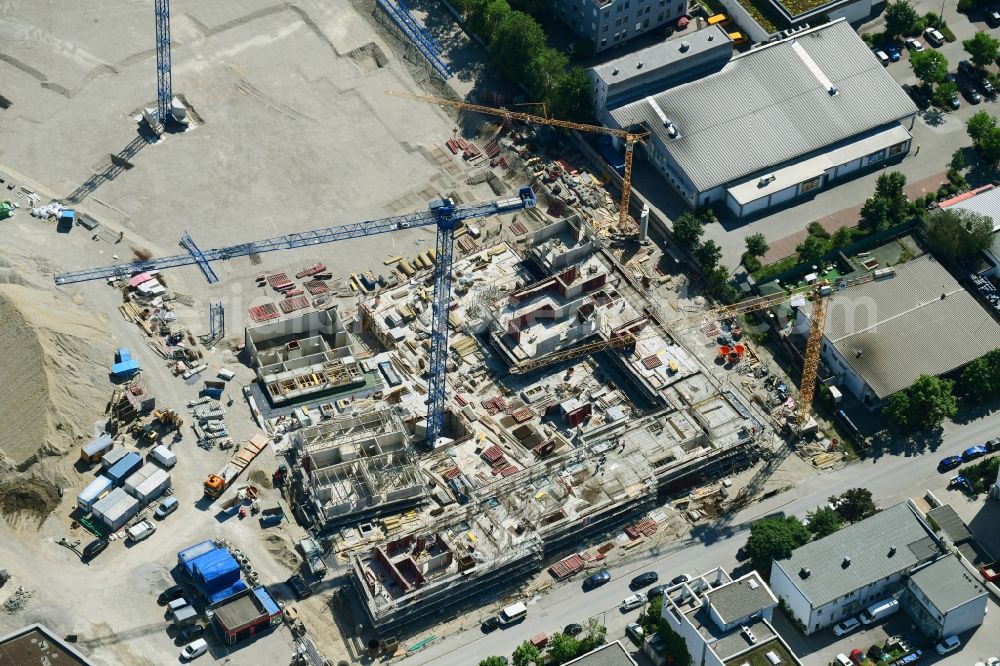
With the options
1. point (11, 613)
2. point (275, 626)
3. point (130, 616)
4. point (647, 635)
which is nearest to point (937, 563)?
point (647, 635)

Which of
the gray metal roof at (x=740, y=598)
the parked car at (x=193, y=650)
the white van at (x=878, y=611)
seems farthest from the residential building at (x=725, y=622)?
the parked car at (x=193, y=650)

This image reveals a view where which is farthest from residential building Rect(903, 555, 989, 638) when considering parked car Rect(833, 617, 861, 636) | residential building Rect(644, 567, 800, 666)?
residential building Rect(644, 567, 800, 666)

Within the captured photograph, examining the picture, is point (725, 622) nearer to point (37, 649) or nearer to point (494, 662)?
point (494, 662)

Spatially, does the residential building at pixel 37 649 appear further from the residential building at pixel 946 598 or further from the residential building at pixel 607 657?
the residential building at pixel 946 598

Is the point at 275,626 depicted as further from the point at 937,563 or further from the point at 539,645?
the point at 937,563

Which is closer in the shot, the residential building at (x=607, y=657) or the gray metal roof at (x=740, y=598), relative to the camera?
the residential building at (x=607, y=657)

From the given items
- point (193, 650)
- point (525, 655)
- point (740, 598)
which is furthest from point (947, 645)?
point (193, 650)
